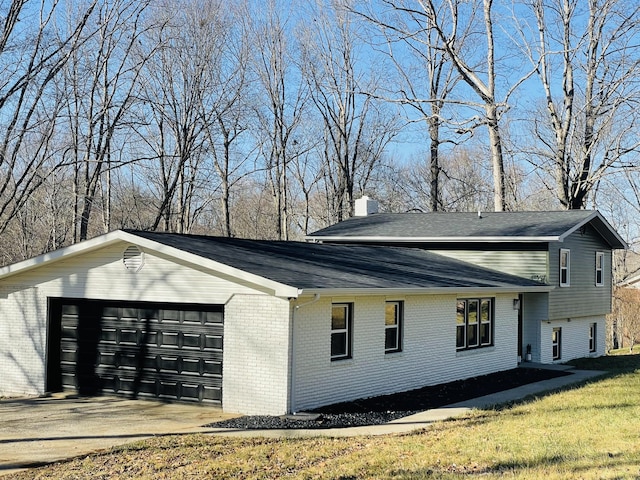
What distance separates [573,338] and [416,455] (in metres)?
17.9

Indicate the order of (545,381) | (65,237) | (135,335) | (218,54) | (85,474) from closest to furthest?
(85,474)
(135,335)
(545,381)
(218,54)
(65,237)

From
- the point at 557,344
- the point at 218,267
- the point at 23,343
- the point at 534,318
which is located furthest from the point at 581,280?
the point at 23,343

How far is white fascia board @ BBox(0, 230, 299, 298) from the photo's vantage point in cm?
1255

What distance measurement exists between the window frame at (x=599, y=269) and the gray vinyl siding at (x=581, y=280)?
6.5 inches

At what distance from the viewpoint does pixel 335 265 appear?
53.5 ft

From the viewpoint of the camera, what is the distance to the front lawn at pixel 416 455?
891 cm

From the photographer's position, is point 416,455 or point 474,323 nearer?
point 416,455

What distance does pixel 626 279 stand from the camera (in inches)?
2046

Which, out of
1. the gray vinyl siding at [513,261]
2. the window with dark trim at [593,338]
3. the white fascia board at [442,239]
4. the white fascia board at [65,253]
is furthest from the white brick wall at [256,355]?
the window with dark trim at [593,338]

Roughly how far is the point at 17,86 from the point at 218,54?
55.9 ft

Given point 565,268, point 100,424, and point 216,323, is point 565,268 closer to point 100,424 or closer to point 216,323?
point 216,323

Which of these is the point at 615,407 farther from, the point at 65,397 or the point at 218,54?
the point at 218,54

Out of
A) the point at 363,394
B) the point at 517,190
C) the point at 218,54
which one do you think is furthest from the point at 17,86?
the point at 517,190

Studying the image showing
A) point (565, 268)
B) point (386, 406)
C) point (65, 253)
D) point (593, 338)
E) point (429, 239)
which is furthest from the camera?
point (593, 338)
